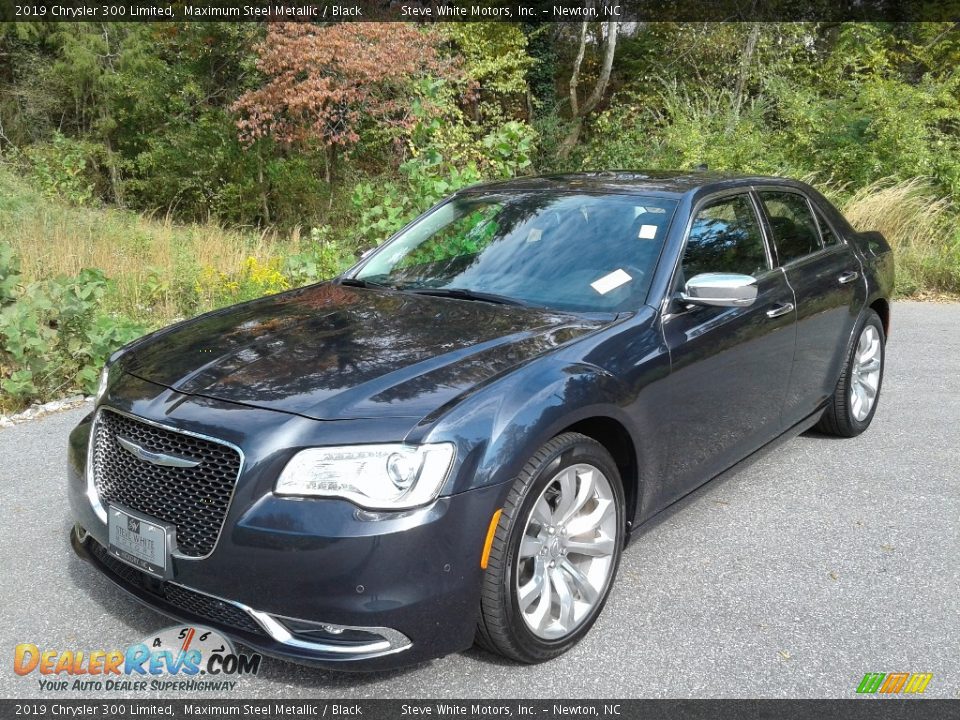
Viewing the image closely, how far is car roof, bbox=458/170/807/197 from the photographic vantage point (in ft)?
13.5

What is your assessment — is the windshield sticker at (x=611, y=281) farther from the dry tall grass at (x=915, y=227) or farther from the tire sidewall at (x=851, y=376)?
the dry tall grass at (x=915, y=227)

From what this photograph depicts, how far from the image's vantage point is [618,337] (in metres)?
3.25

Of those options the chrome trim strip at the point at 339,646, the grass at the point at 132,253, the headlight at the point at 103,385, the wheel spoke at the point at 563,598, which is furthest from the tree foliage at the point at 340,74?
the chrome trim strip at the point at 339,646

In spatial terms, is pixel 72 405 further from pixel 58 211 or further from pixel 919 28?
pixel 919 28

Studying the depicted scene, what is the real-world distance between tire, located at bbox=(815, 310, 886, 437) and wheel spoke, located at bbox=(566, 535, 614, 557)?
96.2 inches

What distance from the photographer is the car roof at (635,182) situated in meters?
4.13

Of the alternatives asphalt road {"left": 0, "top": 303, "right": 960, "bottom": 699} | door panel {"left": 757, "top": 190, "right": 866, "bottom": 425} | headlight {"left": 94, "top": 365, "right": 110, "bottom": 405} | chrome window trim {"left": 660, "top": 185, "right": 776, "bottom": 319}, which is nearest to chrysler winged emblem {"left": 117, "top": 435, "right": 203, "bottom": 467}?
headlight {"left": 94, "top": 365, "right": 110, "bottom": 405}

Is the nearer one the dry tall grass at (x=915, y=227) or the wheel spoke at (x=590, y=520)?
the wheel spoke at (x=590, y=520)

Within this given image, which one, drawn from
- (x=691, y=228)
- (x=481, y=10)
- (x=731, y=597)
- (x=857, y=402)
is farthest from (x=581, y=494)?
(x=481, y=10)

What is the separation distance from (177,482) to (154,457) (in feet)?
0.43

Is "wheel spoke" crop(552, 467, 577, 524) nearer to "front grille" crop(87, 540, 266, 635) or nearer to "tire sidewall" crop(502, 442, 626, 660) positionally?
"tire sidewall" crop(502, 442, 626, 660)

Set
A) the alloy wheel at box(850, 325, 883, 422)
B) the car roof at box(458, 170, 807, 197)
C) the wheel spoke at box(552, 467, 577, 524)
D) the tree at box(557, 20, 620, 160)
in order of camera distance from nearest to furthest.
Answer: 1. the wheel spoke at box(552, 467, 577, 524)
2. the car roof at box(458, 170, 807, 197)
3. the alloy wheel at box(850, 325, 883, 422)
4. the tree at box(557, 20, 620, 160)

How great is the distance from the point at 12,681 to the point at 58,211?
9762 mm

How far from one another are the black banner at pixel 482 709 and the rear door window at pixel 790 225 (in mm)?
2298
